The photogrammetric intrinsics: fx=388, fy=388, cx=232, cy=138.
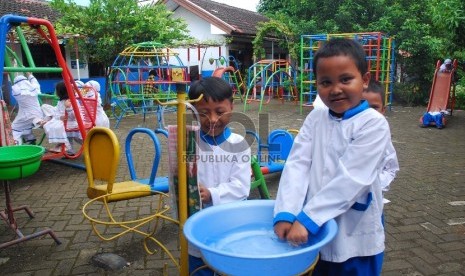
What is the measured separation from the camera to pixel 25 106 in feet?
17.9

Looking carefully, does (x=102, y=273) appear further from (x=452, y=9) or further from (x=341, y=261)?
(x=452, y=9)

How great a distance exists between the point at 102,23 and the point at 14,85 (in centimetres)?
524

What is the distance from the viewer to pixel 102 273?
8.62 feet

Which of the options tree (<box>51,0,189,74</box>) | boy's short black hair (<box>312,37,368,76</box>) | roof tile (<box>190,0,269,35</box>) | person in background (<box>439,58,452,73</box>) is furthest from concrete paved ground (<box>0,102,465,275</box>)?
roof tile (<box>190,0,269,35</box>)

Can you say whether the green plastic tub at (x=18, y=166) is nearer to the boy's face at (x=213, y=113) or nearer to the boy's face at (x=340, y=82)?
the boy's face at (x=213, y=113)

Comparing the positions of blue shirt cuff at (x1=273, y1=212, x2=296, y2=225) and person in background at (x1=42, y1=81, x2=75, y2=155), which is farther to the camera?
person in background at (x1=42, y1=81, x2=75, y2=155)

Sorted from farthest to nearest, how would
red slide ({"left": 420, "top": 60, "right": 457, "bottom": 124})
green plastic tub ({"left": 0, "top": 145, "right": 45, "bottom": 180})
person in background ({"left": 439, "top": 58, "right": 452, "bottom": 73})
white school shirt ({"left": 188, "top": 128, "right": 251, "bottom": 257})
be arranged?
person in background ({"left": 439, "top": 58, "right": 452, "bottom": 73})
red slide ({"left": 420, "top": 60, "right": 457, "bottom": 124})
green plastic tub ({"left": 0, "top": 145, "right": 45, "bottom": 180})
white school shirt ({"left": 188, "top": 128, "right": 251, "bottom": 257})

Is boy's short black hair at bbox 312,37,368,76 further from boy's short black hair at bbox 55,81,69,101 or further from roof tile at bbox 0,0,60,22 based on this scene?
roof tile at bbox 0,0,60,22

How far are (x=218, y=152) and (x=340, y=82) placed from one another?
741 millimetres

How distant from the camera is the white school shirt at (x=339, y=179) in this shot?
135 cm

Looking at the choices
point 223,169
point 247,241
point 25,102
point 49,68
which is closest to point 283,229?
point 247,241

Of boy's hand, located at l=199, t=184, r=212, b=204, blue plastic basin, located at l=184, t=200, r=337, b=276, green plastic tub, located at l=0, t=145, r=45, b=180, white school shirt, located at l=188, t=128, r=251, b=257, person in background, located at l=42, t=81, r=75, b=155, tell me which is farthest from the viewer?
person in background, located at l=42, t=81, r=75, b=155

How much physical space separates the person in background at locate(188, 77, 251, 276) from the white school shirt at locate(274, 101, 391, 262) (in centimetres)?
40

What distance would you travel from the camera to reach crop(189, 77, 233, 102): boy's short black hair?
185 cm
